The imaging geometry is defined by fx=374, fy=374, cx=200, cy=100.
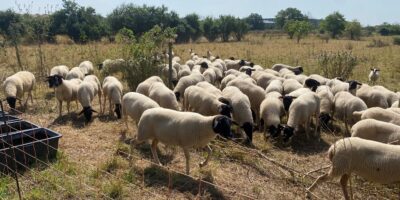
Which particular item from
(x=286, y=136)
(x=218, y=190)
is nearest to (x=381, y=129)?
(x=286, y=136)

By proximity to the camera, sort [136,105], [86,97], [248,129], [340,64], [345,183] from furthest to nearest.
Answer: [340,64] < [86,97] < [248,129] < [136,105] < [345,183]

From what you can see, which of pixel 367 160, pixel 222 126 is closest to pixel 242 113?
pixel 222 126

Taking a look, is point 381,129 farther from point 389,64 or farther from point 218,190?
point 389,64

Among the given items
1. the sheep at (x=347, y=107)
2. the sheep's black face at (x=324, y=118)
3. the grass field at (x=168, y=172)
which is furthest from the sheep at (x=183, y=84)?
Result: the sheep at (x=347, y=107)

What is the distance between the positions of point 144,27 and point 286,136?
44.3m

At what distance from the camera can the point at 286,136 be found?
9.16m

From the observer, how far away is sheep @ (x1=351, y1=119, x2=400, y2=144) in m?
7.30

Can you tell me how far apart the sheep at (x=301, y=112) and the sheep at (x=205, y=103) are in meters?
1.52

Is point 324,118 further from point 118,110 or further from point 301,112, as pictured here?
point 118,110

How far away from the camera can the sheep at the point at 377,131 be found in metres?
7.30

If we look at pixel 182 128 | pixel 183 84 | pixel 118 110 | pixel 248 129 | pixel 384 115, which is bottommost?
pixel 248 129

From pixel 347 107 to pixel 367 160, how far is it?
463 cm

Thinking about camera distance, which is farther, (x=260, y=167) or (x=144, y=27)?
(x=144, y=27)

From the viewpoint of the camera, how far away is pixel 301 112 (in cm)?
957
